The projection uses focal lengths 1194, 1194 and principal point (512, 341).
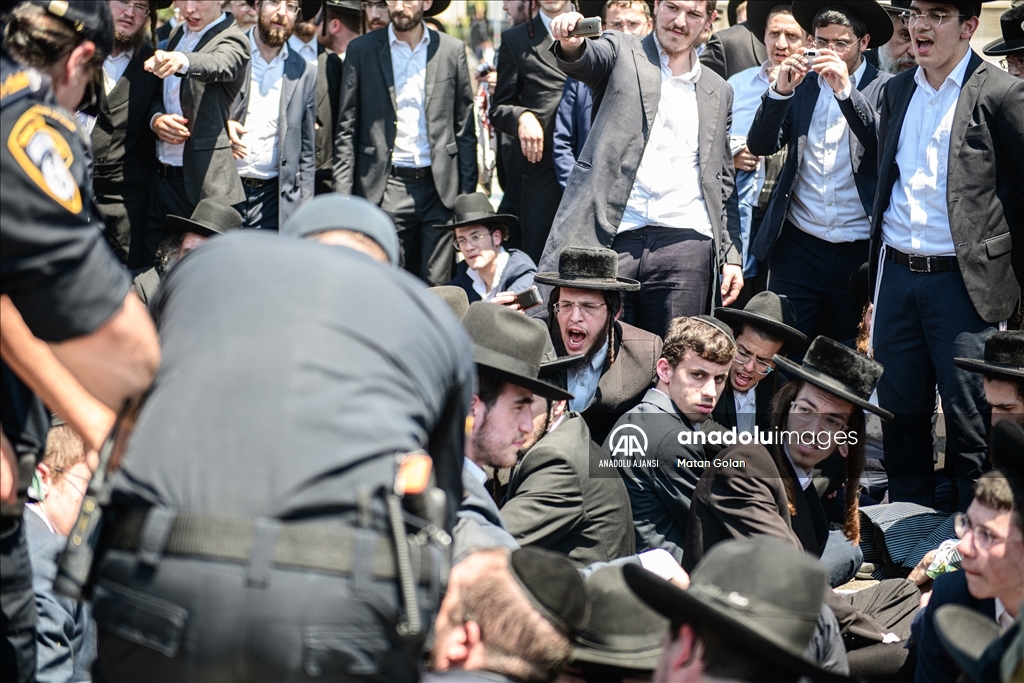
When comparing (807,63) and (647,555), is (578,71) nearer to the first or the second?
(807,63)

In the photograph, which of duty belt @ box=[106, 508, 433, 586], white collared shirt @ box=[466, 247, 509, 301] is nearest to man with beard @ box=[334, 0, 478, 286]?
white collared shirt @ box=[466, 247, 509, 301]

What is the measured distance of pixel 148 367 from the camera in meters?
2.31

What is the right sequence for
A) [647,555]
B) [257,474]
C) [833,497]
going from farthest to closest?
1. [833,497]
2. [647,555]
3. [257,474]

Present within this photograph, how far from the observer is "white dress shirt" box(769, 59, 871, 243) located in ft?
21.2

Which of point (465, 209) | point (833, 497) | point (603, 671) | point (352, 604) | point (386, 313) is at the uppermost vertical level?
point (386, 313)

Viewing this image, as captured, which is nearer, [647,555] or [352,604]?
[352,604]

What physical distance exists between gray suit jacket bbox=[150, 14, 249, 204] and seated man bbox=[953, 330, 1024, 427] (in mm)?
4212

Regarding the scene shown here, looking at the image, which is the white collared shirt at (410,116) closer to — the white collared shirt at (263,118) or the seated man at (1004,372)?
the white collared shirt at (263,118)

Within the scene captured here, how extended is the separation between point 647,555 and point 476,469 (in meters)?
0.72

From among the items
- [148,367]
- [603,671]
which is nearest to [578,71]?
[603,671]

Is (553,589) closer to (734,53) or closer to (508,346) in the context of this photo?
(508,346)

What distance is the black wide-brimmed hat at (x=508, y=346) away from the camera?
12.6ft

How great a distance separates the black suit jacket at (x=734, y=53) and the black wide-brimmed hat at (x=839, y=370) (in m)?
3.50

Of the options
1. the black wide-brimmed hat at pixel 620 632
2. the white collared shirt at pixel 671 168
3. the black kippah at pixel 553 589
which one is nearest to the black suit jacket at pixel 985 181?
the white collared shirt at pixel 671 168
